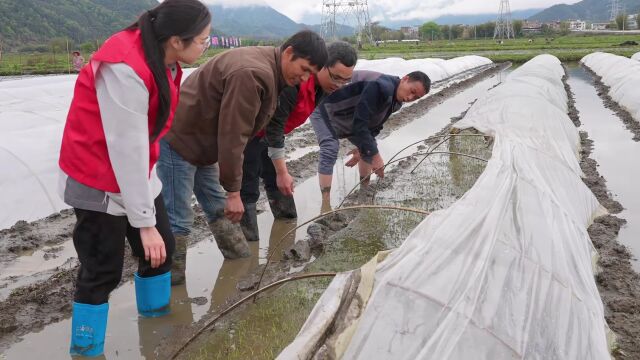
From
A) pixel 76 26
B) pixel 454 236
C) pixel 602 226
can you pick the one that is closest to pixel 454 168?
pixel 602 226

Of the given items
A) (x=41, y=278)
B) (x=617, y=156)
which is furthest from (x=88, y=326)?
(x=617, y=156)

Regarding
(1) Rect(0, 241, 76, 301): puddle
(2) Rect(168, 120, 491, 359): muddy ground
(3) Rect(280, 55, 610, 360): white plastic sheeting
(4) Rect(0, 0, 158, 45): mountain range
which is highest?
(4) Rect(0, 0, 158, 45): mountain range

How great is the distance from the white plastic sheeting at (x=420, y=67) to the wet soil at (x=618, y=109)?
4683 millimetres

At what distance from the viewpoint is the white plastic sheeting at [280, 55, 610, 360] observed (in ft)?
5.05

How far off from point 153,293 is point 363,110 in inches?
88.6

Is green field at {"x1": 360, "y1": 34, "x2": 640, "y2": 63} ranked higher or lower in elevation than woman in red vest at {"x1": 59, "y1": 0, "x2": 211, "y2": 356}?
higher

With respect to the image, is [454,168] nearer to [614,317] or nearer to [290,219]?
[290,219]

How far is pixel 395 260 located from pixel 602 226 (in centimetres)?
330

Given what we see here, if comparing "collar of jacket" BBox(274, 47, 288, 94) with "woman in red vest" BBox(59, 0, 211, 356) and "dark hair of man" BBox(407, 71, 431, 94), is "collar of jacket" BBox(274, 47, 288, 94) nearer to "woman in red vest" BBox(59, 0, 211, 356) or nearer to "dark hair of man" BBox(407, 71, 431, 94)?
"woman in red vest" BBox(59, 0, 211, 356)

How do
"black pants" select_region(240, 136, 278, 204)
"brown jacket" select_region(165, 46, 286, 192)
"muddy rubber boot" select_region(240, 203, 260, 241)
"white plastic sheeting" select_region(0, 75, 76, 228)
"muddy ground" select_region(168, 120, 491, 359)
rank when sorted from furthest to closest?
"white plastic sheeting" select_region(0, 75, 76, 228) → "muddy rubber boot" select_region(240, 203, 260, 241) → "black pants" select_region(240, 136, 278, 204) → "muddy ground" select_region(168, 120, 491, 359) → "brown jacket" select_region(165, 46, 286, 192)

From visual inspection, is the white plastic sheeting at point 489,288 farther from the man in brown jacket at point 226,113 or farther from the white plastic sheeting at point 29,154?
the white plastic sheeting at point 29,154

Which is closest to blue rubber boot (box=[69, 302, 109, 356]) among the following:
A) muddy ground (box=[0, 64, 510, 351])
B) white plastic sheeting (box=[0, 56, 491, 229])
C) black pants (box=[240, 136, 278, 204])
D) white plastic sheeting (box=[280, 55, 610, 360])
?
muddy ground (box=[0, 64, 510, 351])

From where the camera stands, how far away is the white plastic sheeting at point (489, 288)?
154 cm

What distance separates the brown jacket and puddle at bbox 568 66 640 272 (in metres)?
2.85
